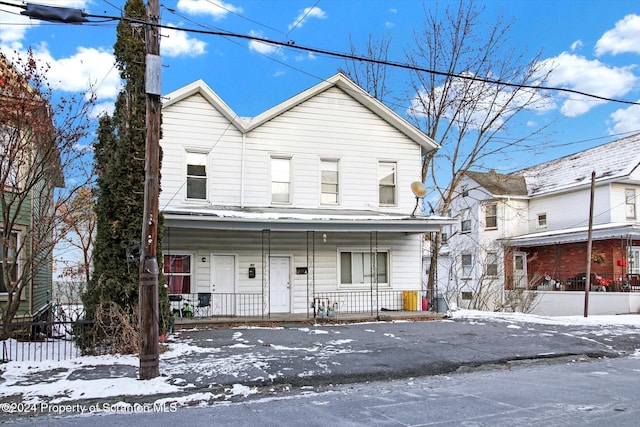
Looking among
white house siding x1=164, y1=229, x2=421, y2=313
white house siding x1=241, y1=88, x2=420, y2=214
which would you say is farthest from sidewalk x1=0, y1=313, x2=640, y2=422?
white house siding x1=241, y1=88, x2=420, y2=214

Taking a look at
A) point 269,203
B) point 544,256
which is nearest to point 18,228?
point 269,203

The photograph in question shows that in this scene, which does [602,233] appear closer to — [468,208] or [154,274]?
[468,208]

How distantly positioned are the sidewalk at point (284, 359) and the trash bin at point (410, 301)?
7.66ft

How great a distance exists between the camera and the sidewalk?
7250 mm

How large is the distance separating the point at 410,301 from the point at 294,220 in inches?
209

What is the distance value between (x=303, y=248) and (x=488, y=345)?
7032 millimetres

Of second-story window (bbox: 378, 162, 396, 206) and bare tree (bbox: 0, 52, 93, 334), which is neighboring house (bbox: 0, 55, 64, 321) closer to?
bare tree (bbox: 0, 52, 93, 334)

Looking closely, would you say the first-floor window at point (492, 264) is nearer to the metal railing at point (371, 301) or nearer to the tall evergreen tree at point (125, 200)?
the metal railing at point (371, 301)

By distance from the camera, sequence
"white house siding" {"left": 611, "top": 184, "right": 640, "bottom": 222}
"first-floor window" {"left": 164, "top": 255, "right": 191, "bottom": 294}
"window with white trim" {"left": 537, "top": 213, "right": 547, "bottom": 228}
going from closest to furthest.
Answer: "first-floor window" {"left": 164, "top": 255, "right": 191, "bottom": 294}, "white house siding" {"left": 611, "top": 184, "right": 640, "bottom": 222}, "window with white trim" {"left": 537, "top": 213, "right": 547, "bottom": 228}

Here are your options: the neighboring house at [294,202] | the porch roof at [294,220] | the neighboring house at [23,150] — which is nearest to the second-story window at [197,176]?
the neighboring house at [294,202]

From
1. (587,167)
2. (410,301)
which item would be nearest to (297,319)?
(410,301)

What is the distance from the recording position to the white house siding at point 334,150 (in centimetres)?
1650

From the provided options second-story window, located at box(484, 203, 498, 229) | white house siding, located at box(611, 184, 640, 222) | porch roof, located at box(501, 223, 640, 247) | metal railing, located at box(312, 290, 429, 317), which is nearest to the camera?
metal railing, located at box(312, 290, 429, 317)

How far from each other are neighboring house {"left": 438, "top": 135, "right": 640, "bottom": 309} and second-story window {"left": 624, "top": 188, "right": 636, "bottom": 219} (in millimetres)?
48
